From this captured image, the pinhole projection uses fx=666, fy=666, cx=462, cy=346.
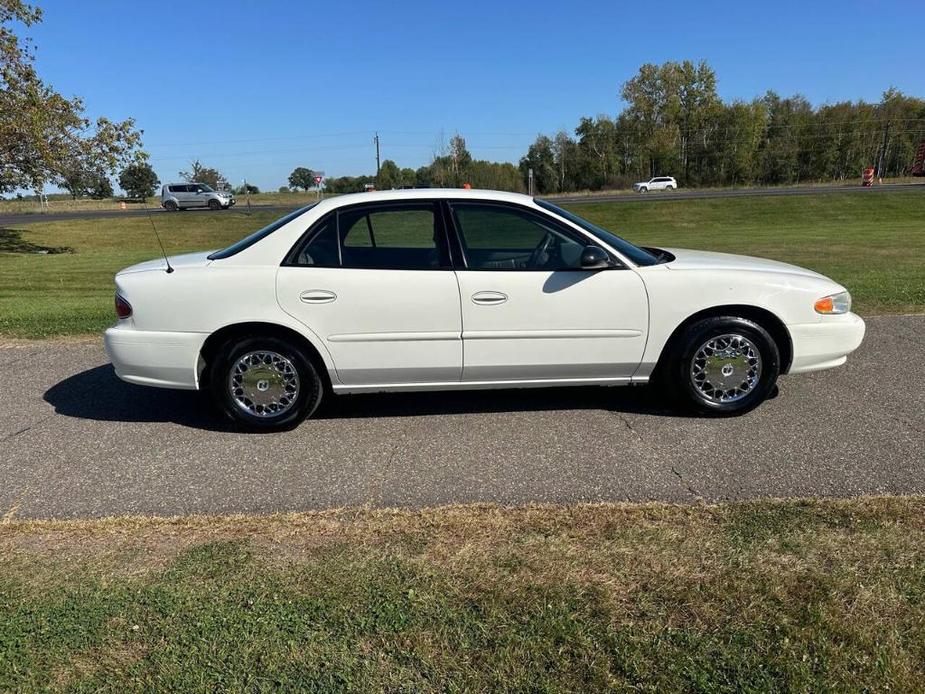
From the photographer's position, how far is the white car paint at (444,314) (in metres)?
4.42

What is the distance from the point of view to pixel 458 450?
4223 mm

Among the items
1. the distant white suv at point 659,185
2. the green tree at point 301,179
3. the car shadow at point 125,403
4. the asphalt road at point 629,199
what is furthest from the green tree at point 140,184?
the car shadow at point 125,403

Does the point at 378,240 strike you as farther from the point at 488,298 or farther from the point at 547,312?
the point at 547,312

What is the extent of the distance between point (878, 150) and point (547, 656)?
8552cm

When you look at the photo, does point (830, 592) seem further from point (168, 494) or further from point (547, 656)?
point (168, 494)

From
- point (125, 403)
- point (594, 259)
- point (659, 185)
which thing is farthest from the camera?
point (659, 185)

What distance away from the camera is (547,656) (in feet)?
7.51

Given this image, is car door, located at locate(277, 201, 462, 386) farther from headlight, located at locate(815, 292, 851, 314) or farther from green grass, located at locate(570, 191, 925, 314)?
green grass, located at locate(570, 191, 925, 314)

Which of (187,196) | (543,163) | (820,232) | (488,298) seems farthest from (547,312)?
(543,163)

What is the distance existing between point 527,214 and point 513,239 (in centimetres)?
21

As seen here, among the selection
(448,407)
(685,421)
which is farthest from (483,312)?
(685,421)

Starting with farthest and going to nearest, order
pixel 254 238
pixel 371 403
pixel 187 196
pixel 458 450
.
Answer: pixel 187 196 → pixel 371 403 → pixel 254 238 → pixel 458 450

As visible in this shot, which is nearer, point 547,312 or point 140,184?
point 547,312

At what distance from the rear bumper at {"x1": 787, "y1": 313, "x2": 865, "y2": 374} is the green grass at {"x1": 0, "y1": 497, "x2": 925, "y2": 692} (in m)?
1.55
